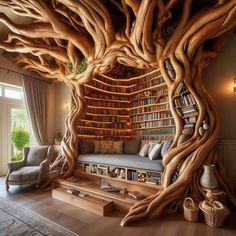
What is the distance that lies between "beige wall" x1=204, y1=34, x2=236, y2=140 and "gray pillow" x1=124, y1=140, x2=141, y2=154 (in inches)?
77.4

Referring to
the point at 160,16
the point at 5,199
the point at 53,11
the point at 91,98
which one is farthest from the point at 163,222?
the point at 53,11

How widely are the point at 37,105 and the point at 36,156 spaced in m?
1.82

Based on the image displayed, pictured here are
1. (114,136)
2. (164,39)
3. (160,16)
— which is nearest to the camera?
(160,16)

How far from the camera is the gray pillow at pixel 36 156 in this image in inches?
166

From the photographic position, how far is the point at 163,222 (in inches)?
97.7

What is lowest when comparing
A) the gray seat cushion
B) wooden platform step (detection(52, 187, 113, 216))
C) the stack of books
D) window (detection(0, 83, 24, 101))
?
wooden platform step (detection(52, 187, 113, 216))

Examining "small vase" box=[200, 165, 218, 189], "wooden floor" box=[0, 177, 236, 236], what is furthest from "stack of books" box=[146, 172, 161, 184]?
"small vase" box=[200, 165, 218, 189]

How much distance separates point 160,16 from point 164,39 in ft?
1.39

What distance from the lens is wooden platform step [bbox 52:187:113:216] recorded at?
2.79m

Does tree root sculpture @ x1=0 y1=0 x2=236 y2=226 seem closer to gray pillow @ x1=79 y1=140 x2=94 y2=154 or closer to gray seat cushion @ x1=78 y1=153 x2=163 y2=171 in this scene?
gray seat cushion @ x1=78 y1=153 x2=163 y2=171

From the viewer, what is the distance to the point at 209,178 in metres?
2.50

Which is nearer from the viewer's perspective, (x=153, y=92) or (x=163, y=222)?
(x=163, y=222)

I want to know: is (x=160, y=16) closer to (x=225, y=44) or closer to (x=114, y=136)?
(x=225, y=44)

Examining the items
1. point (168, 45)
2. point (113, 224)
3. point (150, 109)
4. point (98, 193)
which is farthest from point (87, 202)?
point (168, 45)
